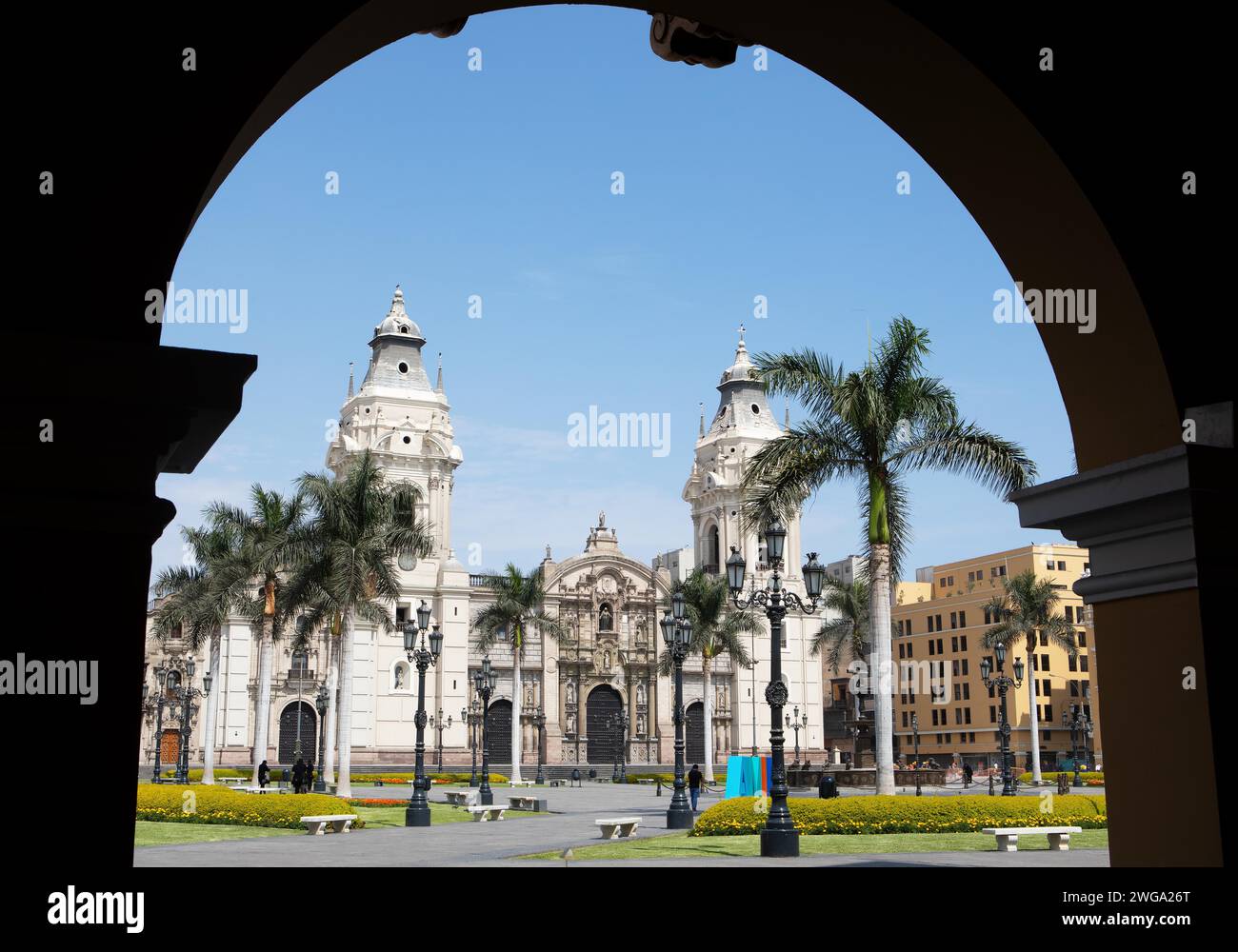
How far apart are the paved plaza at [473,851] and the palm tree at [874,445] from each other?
16.0 ft

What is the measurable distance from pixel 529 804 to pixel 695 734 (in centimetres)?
4748

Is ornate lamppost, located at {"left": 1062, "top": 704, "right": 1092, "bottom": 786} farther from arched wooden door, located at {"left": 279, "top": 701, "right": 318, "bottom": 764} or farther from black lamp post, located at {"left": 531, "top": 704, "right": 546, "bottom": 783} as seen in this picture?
arched wooden door, located at {"left": 279, "top": 701, "right": 318, "bottom": 764}

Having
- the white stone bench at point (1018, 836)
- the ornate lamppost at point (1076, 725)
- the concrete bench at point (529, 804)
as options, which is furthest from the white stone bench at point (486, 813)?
the ornate lamppost at point (1076, 725)

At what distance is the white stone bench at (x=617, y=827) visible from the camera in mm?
24000

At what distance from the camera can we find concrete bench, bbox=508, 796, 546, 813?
117 feet

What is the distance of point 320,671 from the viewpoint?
71.7m

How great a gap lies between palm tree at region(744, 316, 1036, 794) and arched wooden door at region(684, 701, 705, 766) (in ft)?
192

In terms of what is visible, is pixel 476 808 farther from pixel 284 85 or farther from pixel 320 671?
pixel 320 671

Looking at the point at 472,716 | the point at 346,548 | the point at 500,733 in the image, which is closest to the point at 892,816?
the point at 346,548

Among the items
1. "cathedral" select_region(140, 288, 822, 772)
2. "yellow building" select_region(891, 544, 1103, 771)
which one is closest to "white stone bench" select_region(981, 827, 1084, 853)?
"cathedral" select_region(140, 288, 822, 772)

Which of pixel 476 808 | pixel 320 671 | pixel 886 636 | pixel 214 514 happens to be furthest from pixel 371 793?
pixel 886 636

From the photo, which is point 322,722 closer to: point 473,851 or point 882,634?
point 473,851

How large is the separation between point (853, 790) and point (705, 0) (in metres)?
43.4

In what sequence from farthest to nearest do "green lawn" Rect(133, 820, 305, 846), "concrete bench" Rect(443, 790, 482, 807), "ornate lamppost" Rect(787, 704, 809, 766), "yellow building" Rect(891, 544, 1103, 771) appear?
"yellow building" Rect(891, 544, 1103, 771)
"ornate lamppost" Rect(787, 704, 809, 766)
"concrete bench" Rect(443, 790, 482, 807)
"green lawn" Rect(133, 820, 305, 846)
